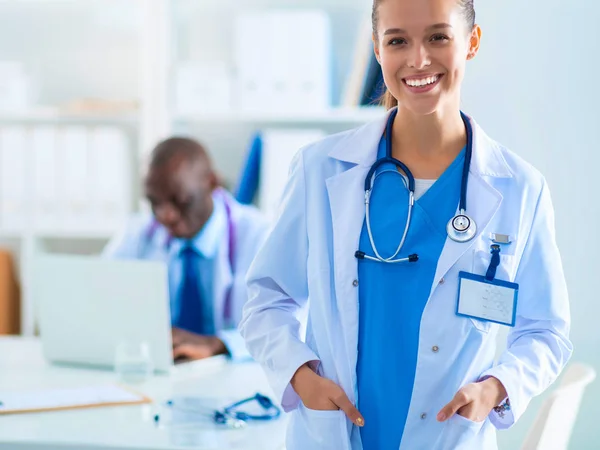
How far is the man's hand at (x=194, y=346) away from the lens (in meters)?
2.20

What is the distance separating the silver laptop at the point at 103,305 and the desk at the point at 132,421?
78mm

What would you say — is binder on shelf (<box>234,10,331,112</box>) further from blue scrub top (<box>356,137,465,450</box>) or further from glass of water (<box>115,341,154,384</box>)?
blue scrub top (<box>356,137,465,450</box>)

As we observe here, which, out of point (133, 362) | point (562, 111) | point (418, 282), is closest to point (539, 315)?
point (418, 282)

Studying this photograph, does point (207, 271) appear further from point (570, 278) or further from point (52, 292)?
point (570, 278)

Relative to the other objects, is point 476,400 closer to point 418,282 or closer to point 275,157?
point 418,282

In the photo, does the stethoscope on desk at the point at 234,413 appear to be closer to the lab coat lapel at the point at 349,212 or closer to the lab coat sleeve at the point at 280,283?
the lab coat sleeve at the point at 280,283

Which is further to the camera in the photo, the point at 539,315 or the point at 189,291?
the point at 189,291

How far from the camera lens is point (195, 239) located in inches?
105

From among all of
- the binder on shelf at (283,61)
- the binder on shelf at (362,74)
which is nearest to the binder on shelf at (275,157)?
the binder on shelf at (283,61)

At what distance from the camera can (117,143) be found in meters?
3.26

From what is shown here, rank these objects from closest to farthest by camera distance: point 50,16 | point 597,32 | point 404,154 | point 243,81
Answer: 1. point 404,154
2. point 597,32
3. point 243,81
4. point 50,16

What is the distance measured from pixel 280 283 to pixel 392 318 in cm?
22

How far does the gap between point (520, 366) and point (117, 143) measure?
2332 mm

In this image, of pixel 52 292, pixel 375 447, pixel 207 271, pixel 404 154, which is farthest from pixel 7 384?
pixel 404 154
